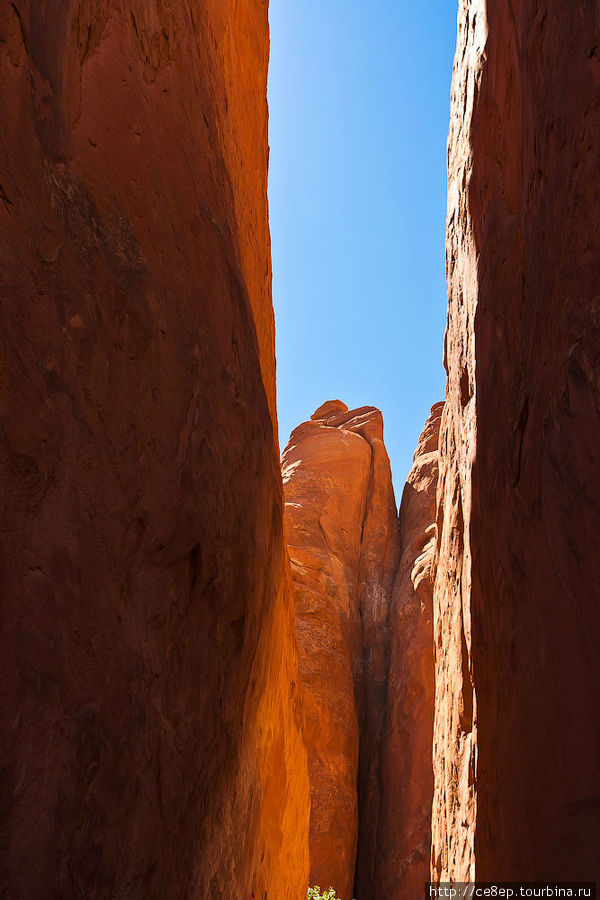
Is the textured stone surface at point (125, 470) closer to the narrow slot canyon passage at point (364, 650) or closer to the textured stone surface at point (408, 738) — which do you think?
the textured stone surface at point (408, 738)

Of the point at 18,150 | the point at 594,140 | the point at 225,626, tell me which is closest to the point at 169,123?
the point at 18,150

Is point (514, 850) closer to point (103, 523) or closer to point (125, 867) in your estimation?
point (125, 867)

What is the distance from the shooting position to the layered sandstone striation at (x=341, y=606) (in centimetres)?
1888

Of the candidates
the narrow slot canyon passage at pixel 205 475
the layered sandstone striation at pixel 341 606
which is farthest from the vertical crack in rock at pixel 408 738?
the narrow slot canyon passage at pixel 205 475

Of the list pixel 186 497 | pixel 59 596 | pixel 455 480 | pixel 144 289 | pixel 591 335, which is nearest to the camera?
pixel 59 596

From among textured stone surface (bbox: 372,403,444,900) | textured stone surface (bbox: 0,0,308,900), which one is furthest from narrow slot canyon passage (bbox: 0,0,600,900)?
textured stone surface (bbox: 372,403,444,900)

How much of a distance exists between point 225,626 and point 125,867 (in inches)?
76.0

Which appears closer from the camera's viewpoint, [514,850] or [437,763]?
[514,850]

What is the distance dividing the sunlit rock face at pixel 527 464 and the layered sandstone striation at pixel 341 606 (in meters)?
12.0

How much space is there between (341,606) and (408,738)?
16.1 ft

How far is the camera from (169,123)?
5176 mm

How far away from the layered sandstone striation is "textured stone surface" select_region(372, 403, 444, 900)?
30.7 inches

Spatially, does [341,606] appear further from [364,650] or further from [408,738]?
[408,738]

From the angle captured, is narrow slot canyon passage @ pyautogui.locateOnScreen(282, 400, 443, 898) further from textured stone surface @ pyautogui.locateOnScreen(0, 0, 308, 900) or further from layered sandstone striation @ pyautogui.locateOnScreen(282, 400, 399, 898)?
textured stone surface @ pyautogui.locateOnScreen(0, 0, 308, 900)
